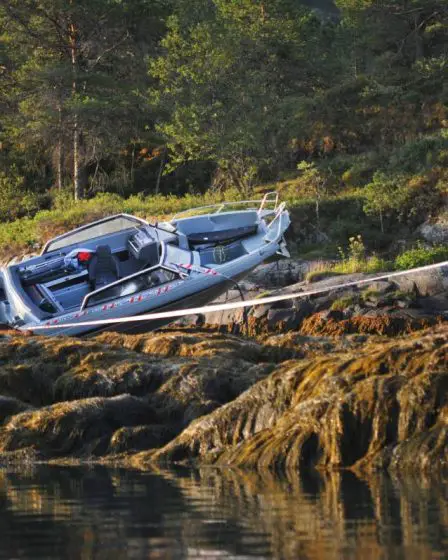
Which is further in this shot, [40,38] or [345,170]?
[40,38]

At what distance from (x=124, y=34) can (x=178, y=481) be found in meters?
38.0

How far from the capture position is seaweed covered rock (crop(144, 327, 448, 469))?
10984mm

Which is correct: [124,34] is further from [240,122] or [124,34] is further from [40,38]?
[240,122]

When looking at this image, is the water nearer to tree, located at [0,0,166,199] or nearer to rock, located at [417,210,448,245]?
rock, located at [417,210,448,245]

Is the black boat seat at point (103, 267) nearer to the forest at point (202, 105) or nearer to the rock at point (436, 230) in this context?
the rock at point (436, 230)

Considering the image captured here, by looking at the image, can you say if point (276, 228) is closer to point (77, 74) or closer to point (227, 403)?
point (227, 403)

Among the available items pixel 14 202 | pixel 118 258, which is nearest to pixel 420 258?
pixel 118 258

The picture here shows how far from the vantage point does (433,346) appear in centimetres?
1180

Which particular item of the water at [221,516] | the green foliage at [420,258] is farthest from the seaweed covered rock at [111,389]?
the green foliage at [420,258]

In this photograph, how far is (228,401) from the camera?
13766mm

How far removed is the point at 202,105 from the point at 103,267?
659 inches

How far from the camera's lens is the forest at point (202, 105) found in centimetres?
4016

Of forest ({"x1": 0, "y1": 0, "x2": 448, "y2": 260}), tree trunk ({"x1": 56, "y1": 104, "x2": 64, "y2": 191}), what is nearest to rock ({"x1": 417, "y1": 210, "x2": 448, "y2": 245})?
forest ({"x1": 0, "y1": 0, "x2": 448, "y2": 260})

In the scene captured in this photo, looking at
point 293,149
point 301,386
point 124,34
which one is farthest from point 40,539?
point 124,34
